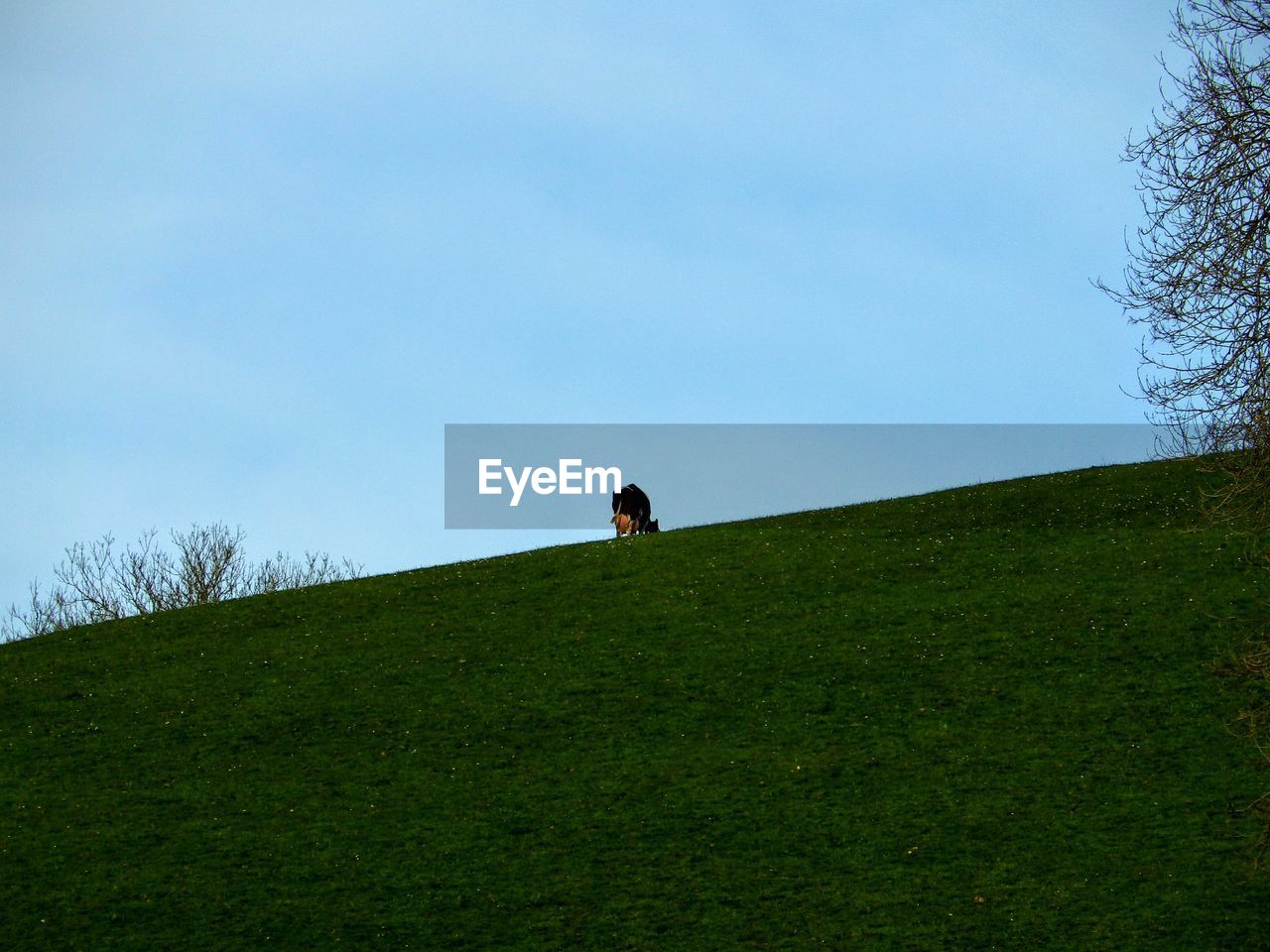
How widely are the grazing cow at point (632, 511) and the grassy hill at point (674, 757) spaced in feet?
27.5

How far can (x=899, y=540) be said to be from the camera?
4659 cm

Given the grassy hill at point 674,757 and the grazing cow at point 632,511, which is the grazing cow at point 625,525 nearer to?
the grazing cow at point 632,511

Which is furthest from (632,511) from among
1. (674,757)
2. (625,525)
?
(674,757)

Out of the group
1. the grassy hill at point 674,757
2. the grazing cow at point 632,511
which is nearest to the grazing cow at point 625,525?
the grazing cow at point 632,511

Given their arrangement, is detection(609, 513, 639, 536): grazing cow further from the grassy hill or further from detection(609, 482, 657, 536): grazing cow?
the grassy hill


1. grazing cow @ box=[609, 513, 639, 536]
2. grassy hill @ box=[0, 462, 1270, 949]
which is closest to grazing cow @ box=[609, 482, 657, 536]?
grazing cow @ box=[609, 513, 639, 536]

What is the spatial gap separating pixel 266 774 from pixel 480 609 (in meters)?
12.0

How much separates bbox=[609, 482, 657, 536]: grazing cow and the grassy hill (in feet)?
27.5

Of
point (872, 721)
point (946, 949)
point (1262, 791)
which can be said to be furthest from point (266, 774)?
point (1262, 791)

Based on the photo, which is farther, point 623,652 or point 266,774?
point 623,652

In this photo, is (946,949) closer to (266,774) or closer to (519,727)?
(519,727)

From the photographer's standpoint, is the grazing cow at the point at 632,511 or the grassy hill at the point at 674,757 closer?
the grassy hill at the point at 674,757

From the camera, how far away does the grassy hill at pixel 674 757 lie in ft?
80.1

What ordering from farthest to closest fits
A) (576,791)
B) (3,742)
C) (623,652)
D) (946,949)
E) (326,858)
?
(623,652), (3,742), (576,791), (326,858), (946,949)
